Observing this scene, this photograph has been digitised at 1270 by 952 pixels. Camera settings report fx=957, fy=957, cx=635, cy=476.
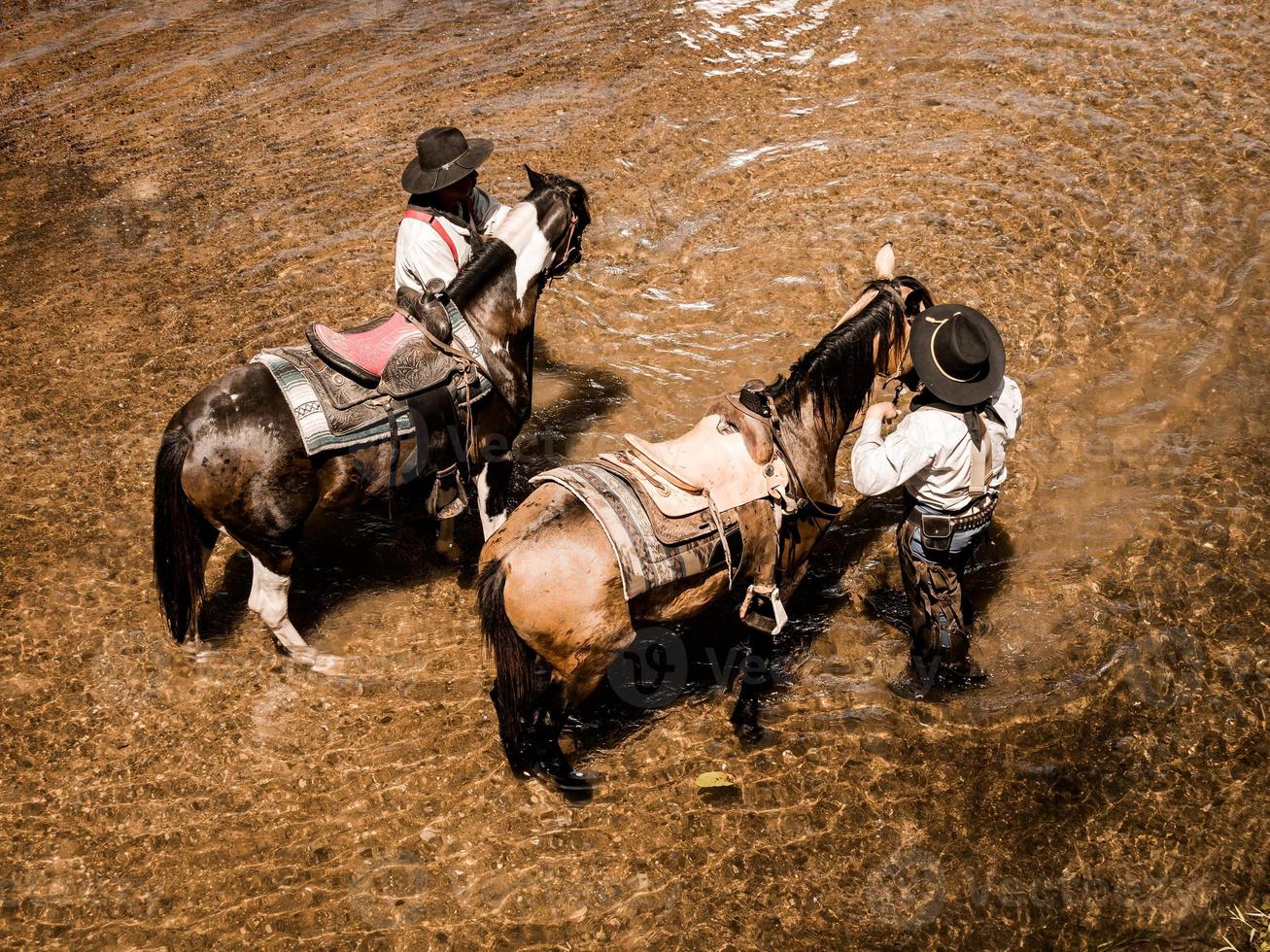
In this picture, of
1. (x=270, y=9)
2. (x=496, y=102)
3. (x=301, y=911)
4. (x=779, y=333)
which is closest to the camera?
(x=301, y=911)

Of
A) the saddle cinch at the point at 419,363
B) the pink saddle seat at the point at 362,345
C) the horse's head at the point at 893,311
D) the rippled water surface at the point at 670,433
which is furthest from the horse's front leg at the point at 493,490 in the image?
the horse's head at the point at 893,311

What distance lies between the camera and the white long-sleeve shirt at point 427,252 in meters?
5.23

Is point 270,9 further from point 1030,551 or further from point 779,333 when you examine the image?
point 1030,551

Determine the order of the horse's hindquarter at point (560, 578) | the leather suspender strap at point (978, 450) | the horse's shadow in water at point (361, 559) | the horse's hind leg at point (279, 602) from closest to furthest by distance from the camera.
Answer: the horse's hindquarter at point (560, 578), the leather suspender strap at point (978, 450), the horse's hind leg at point (279, 602), the horse's shadow in water at point (361, 559)

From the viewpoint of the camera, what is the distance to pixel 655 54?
1028 centimetres

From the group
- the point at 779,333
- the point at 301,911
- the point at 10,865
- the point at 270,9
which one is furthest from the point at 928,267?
the point at 270,9

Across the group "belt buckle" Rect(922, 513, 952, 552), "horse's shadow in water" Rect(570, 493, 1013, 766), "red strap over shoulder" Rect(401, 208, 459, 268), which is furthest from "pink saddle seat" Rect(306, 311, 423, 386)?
"belt buckle" Rect(922, 513, 952, 552)

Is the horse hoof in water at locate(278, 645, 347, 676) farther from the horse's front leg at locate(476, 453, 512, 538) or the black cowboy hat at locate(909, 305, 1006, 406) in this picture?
the black cowboy hat at locate(909, 305, 1006, 406)

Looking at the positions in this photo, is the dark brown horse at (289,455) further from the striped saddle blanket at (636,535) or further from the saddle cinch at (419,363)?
the striped saddle blanket at (636,535)

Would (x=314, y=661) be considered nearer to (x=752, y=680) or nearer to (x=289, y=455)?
(x=289, y=455)

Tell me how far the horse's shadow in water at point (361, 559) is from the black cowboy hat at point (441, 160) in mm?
1677

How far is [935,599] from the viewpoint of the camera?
4.64 meters

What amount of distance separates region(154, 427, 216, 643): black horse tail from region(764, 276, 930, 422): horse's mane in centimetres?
286

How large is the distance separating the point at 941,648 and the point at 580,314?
399 centimetres
